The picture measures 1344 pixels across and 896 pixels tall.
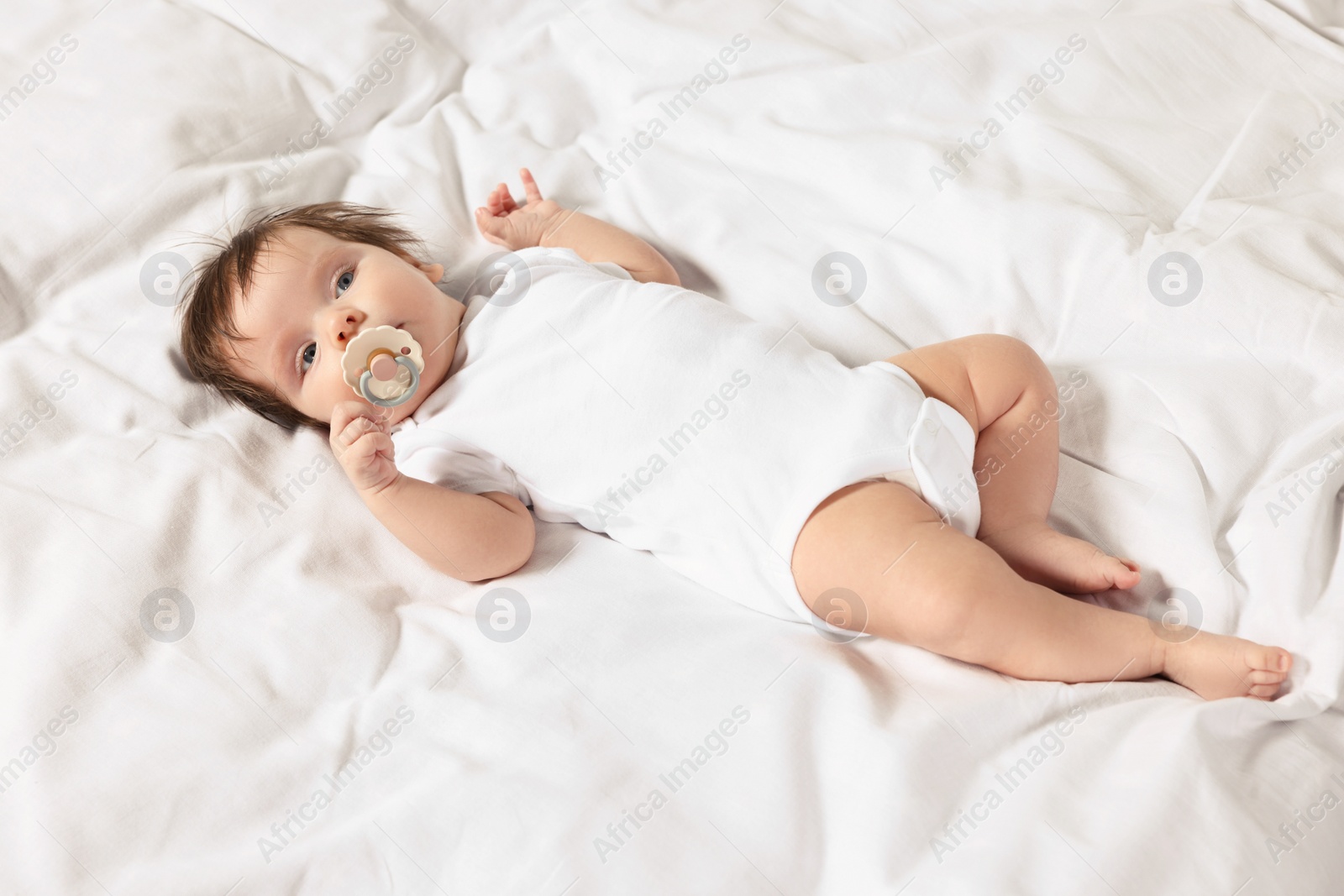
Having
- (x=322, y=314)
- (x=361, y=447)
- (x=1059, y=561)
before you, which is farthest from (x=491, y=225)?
(x=1059, y=561)

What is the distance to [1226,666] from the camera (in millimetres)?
1078

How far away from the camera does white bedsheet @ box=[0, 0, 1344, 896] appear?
0.99 metres

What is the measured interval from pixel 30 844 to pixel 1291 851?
1.24 meters

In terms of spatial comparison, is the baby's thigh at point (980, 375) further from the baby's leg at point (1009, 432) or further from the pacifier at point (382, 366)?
the pacifier at point (382, 366)

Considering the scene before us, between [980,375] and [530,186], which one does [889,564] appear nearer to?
[980,375]

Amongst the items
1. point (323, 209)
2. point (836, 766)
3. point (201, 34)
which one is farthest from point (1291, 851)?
point (201, 34)

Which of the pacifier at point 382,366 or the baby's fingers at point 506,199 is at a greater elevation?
the baby's fingers at point 506,199

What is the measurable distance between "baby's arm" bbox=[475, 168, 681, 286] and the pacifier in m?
0.36

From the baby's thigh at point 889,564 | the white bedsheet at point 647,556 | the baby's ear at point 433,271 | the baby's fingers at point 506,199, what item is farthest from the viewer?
the baby's fingers at point 506,199

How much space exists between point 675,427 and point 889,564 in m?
0.34

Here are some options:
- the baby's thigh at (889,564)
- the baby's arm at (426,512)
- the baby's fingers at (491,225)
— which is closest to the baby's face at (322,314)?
the baby's arm at (426,512)

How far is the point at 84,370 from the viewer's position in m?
1.49

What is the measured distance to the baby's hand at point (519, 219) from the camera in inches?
65.6

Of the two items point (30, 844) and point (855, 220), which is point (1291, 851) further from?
point (30, 844)
